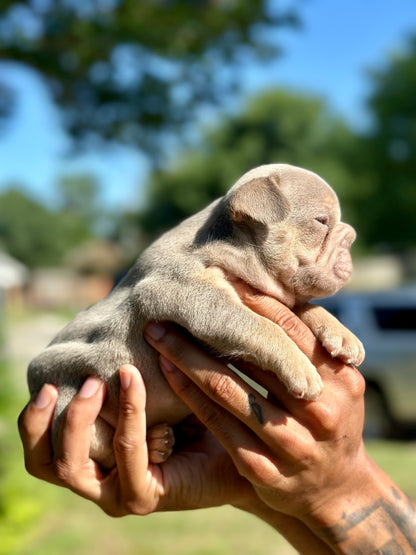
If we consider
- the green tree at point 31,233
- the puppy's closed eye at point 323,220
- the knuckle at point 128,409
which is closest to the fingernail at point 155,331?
the knuckle at point 128,409

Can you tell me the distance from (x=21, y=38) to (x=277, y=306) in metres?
8.96

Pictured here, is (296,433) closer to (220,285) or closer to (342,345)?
(342,345)

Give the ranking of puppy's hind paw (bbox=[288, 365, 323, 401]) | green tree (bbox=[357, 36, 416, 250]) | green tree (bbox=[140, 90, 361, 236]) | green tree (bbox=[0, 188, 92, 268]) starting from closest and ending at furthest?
puppy's hind paw (bbox=[288, 365, 323, 401]), green tree (bbox=[357, 36, 416, 250]), green tree (bbox=[140, 90, 361, 236]), green tree (bbox=[0, 188, 92, 268])

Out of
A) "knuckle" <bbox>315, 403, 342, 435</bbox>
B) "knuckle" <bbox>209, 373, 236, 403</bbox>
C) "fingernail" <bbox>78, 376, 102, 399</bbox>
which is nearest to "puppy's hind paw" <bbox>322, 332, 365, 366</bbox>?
"knuckle" <bbox>315, 403, 342, 435</bbox>

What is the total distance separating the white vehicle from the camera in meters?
10.8

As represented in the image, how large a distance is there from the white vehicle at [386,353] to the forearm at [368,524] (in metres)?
8.12

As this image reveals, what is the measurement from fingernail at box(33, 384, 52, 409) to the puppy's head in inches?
54.7

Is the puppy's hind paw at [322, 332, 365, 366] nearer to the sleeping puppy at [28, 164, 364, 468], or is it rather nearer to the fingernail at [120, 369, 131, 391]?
the sleeping puppy at [28, 164, 364, 468]

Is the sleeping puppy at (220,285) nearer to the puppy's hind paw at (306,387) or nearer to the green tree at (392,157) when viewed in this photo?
the puppy's hind paw at (306,387)

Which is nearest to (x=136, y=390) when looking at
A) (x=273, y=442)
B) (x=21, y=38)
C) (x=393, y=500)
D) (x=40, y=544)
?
(x=273, y=442)

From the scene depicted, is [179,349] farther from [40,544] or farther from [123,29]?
[123,29]

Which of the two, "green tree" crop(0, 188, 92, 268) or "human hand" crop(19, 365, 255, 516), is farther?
"green tree" crop(0, 188, 92, 268)

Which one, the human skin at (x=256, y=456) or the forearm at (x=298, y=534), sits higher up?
the human skin at (x=256, y=456)

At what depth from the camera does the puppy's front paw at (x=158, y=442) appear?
327 cm
